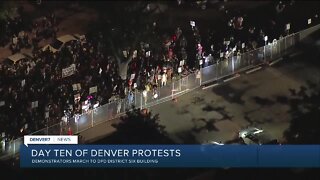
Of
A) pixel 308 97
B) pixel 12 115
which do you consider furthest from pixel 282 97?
pixel 12 115

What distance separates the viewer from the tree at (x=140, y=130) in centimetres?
428

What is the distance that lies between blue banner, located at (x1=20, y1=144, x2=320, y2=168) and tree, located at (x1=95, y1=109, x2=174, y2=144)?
2.4 inches

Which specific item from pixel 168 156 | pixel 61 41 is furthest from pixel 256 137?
pixel 61 41

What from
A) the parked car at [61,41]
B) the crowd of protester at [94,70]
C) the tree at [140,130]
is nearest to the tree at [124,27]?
the crowd of protester at [94,70]

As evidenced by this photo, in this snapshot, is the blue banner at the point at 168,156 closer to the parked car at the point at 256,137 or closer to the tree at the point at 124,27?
the parked car at the point at 256,137

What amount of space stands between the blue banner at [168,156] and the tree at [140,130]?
6cm

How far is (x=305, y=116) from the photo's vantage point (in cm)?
432

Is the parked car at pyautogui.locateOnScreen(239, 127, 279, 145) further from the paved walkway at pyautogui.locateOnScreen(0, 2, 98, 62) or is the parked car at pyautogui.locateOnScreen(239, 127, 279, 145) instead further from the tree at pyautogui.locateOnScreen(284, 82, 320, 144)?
the paved walkway at pyautogui.locateOnScreen(0, 2, 98, 62)

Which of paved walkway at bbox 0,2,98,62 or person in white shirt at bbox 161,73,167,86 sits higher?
paved walkway at bbox 0,2,98,62

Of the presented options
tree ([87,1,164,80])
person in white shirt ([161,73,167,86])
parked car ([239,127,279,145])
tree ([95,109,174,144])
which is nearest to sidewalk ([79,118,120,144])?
tree ([95,109,174,144])

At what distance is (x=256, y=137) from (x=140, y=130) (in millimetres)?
875

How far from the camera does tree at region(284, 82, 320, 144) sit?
4.27m

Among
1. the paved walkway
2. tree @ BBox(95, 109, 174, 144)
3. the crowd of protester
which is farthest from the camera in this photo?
tree @ BBox(95, 109, 174, 144)

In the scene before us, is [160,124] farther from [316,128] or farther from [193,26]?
[316,128]
